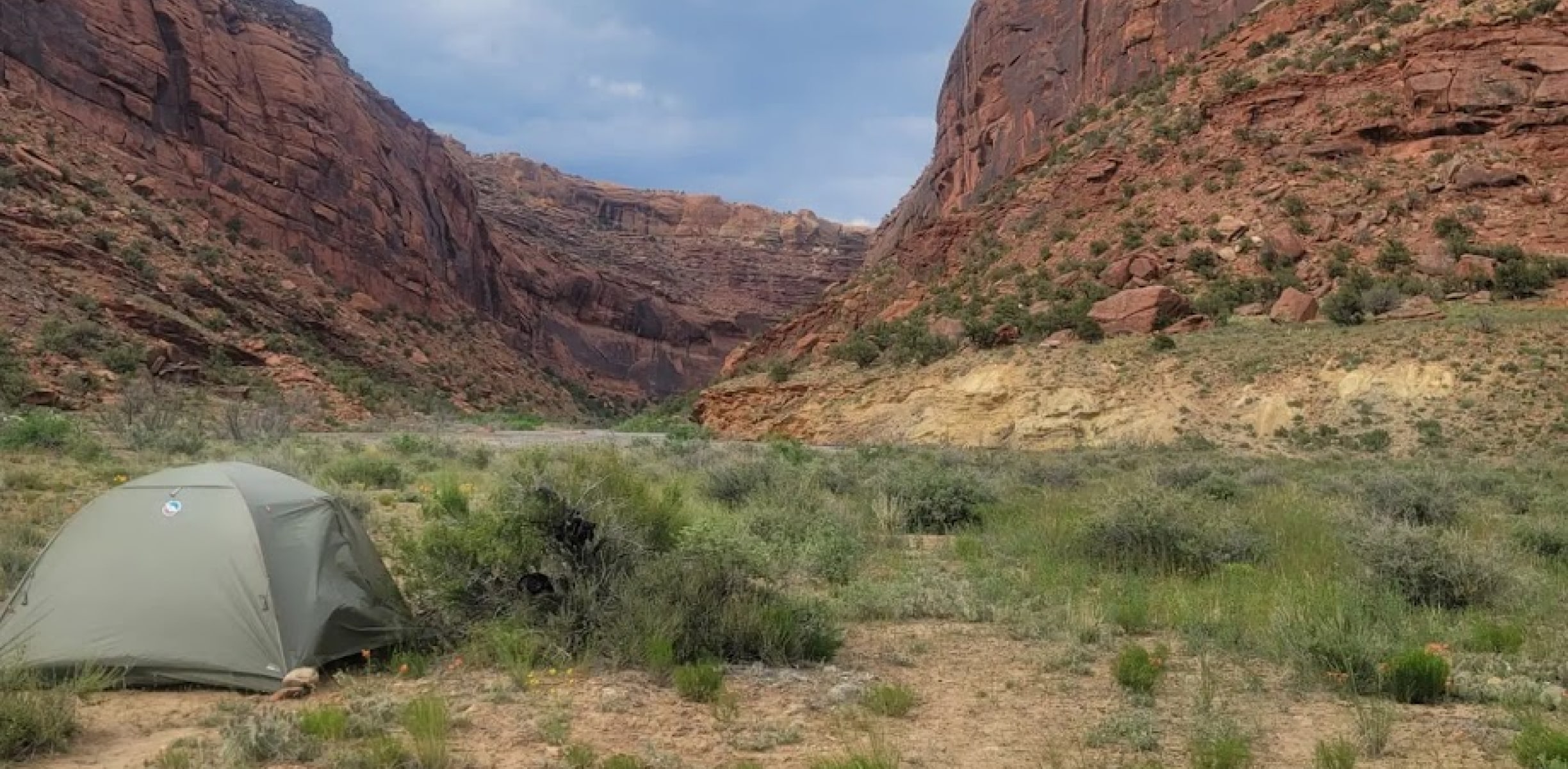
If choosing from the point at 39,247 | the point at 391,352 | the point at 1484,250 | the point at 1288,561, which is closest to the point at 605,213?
the point at 391,352

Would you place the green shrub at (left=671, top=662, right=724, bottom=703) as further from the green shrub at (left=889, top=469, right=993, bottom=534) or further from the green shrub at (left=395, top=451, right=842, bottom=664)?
the green shrub at (left=889, top=469, right=993, bottom=534)

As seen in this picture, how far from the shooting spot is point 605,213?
125188mm

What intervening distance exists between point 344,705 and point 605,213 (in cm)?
12375

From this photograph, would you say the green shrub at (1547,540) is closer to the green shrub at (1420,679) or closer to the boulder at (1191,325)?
the green shrub at (1420,679)

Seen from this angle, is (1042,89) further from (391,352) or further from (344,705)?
(344,705)

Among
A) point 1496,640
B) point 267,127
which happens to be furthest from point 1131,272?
point 267,127

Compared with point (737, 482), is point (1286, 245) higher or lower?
higher

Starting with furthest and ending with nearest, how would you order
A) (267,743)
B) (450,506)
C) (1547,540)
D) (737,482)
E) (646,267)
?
(646,267) → (737,482) → (1547,540) → (450,506) → (267,743)

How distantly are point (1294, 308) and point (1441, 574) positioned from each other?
24164 mm

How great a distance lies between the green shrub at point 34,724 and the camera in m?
4.66

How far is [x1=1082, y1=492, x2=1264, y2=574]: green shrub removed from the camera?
9.41 m

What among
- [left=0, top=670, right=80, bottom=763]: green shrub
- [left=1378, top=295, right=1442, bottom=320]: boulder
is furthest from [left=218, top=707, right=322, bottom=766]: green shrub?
[left=1378, top=295, right=1442, bottom=320]: boulder

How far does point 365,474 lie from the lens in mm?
16250

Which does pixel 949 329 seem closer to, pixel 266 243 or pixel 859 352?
pixel 859 352
